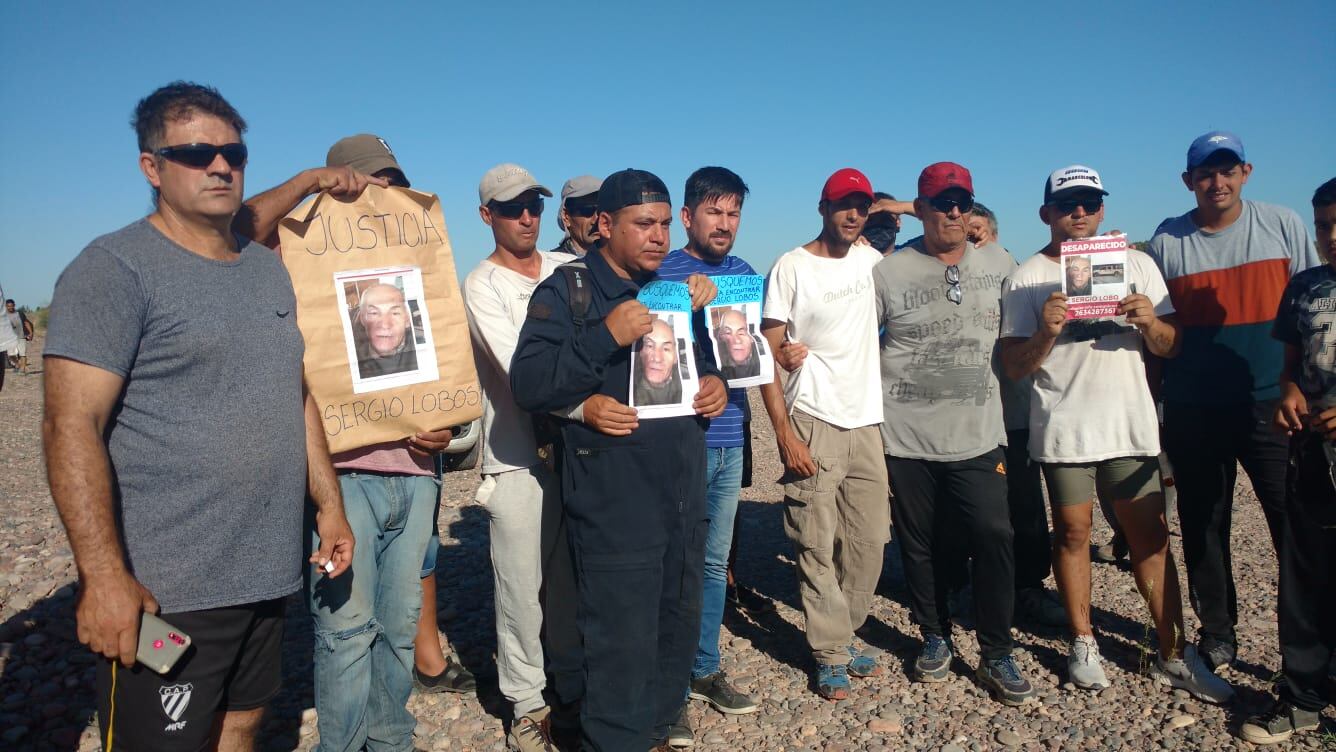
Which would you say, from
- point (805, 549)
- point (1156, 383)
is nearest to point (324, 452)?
point (805, 549)

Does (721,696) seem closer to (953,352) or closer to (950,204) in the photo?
(953,352)

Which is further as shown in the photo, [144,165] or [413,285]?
[413,285]

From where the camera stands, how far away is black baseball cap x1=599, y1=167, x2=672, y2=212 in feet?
10.8

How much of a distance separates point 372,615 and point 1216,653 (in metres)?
4.49

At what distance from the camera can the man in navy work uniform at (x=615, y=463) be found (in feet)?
10.3

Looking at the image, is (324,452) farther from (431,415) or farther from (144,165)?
(144,165)

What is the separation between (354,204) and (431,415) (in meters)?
0.89

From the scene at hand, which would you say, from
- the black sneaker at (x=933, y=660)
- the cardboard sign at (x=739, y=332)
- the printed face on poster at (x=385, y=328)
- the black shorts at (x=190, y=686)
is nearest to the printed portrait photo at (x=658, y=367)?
the cardboard sign at (x=739, y=332)

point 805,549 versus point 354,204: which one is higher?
point 354,204

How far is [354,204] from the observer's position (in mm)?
3182

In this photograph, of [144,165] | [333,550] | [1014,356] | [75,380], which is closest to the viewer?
[75,380]

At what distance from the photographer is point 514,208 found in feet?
13.0

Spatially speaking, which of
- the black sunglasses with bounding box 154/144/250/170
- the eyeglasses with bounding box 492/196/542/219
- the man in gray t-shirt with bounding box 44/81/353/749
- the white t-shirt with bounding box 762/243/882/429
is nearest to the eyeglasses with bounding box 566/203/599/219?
the eyeglasses with bounding box 492/196/542/219

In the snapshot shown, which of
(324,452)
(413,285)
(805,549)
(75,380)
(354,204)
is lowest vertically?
(805,549)
